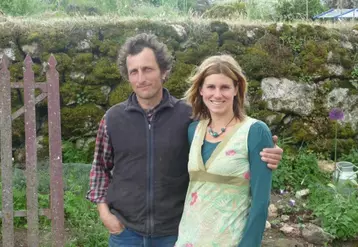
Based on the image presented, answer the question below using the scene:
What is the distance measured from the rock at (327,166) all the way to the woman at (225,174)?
3758 mm

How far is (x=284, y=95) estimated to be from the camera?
5.93m

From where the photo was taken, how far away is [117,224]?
2.42 metres

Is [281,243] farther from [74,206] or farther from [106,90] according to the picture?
[106,90]

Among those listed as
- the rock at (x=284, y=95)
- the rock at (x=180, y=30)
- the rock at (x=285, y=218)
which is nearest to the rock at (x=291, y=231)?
the rock at (x=285, y=218)

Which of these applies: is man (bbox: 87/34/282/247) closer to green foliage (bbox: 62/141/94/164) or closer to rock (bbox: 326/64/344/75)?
green foliage (bbox: 62/141/94/164)

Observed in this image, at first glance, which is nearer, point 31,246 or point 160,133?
point 160,133

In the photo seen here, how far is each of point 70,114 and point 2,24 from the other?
126cm

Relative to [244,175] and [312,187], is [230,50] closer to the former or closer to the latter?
[312,187]

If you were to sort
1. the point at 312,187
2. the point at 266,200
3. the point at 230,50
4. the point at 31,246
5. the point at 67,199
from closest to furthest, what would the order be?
the point at 266,200 < the point at 31,246 < the point at 67,199 < the point at 312,187 < the point at 230,50

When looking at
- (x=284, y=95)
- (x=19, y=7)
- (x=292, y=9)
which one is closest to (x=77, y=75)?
(x=284, y=95)

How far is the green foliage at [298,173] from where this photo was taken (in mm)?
5405

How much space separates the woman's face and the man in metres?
0.28

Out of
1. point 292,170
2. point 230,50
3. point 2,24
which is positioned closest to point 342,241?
point 292,170

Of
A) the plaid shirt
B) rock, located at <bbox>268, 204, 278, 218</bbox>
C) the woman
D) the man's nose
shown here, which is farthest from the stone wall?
the woman
